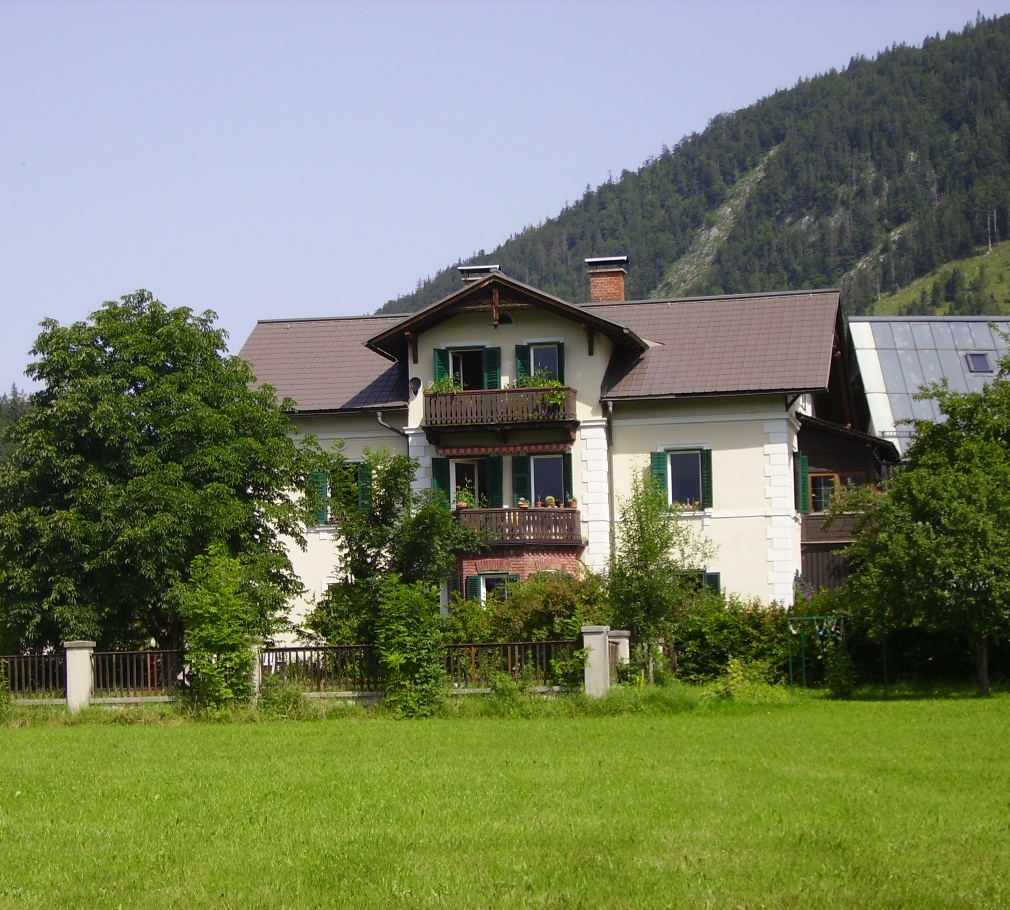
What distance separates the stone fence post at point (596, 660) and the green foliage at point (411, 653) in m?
2.47

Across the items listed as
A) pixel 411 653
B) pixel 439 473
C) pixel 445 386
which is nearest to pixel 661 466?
pixel 439 473

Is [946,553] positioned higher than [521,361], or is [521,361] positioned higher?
[521,361]

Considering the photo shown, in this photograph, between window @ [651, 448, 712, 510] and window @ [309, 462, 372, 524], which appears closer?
window @ [309, 462, 372, 524]

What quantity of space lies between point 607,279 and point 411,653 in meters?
20.6

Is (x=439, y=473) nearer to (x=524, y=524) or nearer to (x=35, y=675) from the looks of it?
(x=524, y=524)

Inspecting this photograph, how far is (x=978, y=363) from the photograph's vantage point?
48719mm

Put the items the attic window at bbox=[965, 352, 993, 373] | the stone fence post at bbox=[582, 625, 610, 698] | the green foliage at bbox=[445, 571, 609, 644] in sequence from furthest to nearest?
the attic window at bbox=[965, 352, 993, 373], the green foliage at bbox=[445, 571, 609, 644], the stone fence post at bbox=[582, 625, 610, 698]

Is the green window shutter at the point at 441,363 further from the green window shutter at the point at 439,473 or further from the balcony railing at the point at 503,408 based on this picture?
the green window shutter at the point at 439,473

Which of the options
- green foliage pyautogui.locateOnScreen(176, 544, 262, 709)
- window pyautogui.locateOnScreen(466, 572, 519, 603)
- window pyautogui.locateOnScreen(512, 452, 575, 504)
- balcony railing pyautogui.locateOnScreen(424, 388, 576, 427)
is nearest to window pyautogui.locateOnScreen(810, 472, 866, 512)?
window pyautogui.locateOnScreen(512, 452, 575, 504)

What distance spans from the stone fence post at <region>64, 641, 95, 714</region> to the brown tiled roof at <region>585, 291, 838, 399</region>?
14762mm

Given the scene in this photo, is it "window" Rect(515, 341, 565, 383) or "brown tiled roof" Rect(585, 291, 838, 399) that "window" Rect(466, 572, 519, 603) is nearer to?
"window" Rect(515, 341, 565, 383)

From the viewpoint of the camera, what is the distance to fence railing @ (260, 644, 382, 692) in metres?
24.5

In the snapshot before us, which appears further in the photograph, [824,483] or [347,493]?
[824,483]

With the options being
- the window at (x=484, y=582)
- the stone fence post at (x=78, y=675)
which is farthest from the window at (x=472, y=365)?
the stone fence post at (x=78, y=675)
